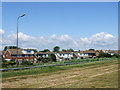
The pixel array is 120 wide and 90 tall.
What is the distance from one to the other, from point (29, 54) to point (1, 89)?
233 ft

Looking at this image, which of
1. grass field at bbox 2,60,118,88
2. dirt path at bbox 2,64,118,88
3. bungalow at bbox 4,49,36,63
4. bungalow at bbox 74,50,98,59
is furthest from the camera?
bungalow at bbox 74,50,98,59

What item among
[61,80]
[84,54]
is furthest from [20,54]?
[61,80]

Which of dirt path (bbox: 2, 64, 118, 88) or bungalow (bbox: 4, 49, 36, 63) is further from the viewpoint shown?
bungalow (bbox: 4, 49, 36, 63)

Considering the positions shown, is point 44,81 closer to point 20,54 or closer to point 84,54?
point 20,54

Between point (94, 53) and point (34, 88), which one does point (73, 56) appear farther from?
Result: point (34, 88)

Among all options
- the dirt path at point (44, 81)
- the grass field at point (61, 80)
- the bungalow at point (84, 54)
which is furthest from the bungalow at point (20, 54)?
the dirt path at point (44, 81)

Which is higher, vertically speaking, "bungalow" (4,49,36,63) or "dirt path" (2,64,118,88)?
"bungalow" (4,49,36,63)

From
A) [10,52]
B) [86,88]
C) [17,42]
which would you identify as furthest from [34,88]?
[10,52]

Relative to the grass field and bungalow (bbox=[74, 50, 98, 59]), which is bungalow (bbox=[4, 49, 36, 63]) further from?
the grass field

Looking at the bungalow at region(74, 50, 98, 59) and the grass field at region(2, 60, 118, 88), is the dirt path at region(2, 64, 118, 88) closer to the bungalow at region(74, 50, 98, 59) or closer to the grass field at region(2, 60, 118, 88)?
the grass field at region(2, 60, 118, 88)

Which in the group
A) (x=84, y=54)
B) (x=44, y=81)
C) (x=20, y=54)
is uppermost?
(x=20, y=54)

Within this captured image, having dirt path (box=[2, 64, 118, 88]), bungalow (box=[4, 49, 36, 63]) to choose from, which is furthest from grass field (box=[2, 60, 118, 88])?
bungalow (box=[4, 49, 36, 63])

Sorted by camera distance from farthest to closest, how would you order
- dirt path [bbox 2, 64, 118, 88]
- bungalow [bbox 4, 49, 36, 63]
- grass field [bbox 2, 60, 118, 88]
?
bungalow [bbox 4, 49, 36, 63] → dirt path [bbox 2, 64, 118, 88] → grass field [bbox 2, 60, 118, 88]

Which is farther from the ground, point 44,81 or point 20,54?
point 20,54
